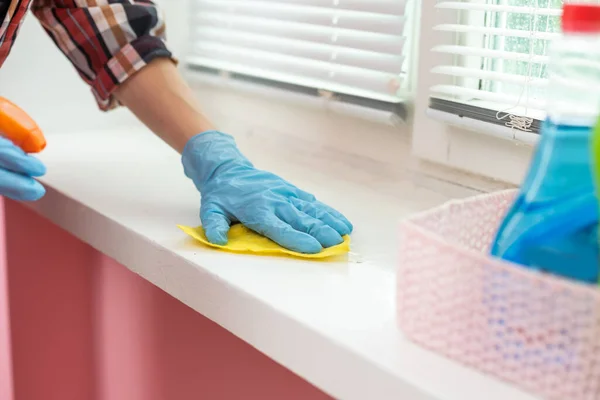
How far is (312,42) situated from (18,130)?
44cm

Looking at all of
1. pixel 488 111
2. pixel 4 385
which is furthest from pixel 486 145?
pixel 4 385

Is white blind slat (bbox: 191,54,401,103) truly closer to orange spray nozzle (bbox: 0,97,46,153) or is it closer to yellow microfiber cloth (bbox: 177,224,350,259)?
yellow microfiber cloth (bbox: 177,224,350,259)

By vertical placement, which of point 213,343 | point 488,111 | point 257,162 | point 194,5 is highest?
point 194,5

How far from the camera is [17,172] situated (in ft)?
2.73

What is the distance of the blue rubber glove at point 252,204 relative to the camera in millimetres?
767

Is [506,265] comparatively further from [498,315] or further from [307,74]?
[307,74]

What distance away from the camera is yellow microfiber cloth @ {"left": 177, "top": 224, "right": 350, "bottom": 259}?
29.6 inches

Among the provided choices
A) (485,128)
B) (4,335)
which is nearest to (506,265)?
(485,128)

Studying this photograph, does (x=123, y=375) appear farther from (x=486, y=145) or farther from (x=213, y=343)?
(x=486, y=145)

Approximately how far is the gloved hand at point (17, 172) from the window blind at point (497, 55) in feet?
1.53

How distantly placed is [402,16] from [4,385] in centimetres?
82

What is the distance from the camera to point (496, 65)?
0.90m

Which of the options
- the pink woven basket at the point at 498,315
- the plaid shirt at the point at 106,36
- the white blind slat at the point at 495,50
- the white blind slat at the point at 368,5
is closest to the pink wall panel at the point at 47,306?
the plaid shirt at the point at 106,36

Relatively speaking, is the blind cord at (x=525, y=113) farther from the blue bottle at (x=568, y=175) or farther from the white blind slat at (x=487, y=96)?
the blue bottle at (x=568, y=175)
